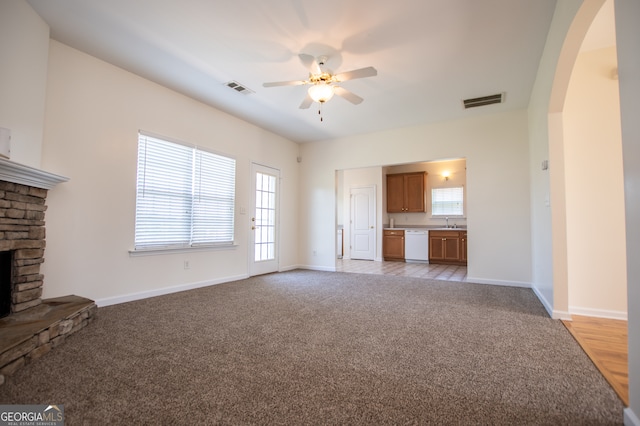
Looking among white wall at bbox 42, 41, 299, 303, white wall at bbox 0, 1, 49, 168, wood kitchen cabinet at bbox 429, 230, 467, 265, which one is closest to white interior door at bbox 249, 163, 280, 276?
white wall at bbox 42, 41, 299, 303

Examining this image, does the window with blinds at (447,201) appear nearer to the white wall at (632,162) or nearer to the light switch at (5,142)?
the white wall at (632,162)

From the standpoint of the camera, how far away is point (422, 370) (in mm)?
1838

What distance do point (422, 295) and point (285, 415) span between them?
2994mm

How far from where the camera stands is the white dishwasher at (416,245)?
766 centimetres

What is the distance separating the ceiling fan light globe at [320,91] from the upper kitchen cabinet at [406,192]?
225 inches

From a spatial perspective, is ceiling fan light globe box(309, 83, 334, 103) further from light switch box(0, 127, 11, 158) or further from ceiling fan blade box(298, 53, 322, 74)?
light switch box(0, 127, 11, 158)

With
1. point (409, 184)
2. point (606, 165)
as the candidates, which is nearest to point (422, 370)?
point (606, 165)

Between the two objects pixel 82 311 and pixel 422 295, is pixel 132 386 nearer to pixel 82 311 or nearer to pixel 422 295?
pixel 82 311

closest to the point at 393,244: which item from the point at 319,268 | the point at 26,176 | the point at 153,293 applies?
the point at 319,268

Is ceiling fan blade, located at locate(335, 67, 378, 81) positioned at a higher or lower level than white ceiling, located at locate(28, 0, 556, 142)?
lower

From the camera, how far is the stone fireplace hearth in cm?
204

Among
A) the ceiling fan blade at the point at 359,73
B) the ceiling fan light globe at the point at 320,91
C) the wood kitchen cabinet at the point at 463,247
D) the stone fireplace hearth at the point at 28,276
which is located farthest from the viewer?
the wood kitchen cabinet at the point at 463,247

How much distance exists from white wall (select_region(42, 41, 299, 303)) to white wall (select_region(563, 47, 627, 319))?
475 cm

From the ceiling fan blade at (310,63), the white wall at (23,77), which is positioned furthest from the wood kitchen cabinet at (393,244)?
the white wall at (23,77)
